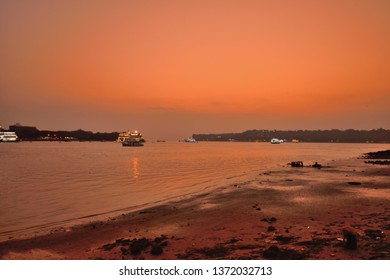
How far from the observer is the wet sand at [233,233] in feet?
29.9

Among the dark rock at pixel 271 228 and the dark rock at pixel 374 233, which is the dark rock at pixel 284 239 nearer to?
the dark rock at pixel 271 228

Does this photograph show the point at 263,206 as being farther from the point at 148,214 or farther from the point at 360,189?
the point at 360,189

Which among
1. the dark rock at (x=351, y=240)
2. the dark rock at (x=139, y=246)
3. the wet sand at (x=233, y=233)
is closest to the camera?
the dark rock at (x=351, y=240)

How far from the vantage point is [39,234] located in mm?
12977

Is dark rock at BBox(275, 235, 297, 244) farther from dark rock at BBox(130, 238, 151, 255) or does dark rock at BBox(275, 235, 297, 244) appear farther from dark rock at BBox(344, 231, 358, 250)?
dark rock at BBox(130, 238, 151, 255)

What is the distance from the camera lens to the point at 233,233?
37.5 feet

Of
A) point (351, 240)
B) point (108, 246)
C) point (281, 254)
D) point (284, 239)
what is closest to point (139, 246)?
point (108, 246)

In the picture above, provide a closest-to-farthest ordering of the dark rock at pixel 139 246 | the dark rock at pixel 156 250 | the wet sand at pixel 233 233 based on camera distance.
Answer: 1. the wet sand at pixel 233 233
2. the dark rock at pixel 156 250
3. the dark rock at pixel 139 246

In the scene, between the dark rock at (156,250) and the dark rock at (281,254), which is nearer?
the dark rock at (281,254)

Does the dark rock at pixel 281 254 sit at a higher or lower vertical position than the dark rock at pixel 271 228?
higher

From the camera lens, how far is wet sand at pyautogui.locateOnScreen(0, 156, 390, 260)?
9125 millimetres

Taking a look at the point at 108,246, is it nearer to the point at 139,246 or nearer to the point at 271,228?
the point at 139,246

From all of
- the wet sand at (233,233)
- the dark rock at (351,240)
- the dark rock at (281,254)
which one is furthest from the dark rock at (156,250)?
the dark rock at (351,240)
